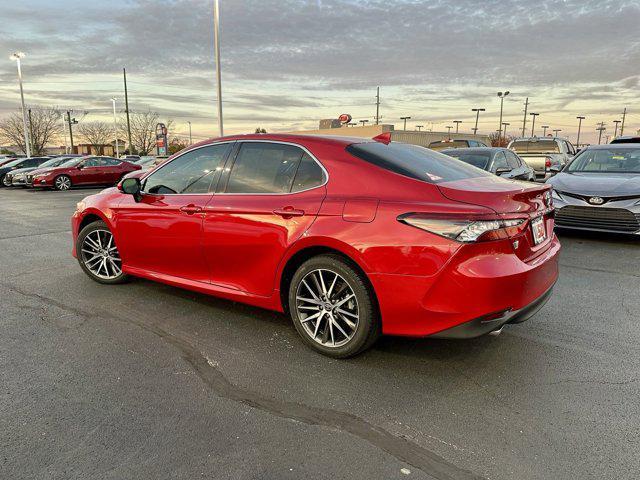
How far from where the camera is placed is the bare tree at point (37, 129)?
73206mm

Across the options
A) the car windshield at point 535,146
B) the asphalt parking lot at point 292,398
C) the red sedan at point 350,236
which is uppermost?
the car windshield at point 535,146

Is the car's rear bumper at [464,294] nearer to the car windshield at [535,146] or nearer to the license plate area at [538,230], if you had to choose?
the license plate area at [538,230]

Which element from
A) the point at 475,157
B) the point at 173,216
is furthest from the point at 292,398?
the point at 475,157

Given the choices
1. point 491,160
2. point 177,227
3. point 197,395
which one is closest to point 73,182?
point 491,160

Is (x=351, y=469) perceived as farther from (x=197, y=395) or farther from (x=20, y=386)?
(x=20, y=386)

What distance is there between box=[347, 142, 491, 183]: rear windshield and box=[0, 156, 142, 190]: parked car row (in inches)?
816

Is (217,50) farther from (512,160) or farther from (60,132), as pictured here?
(60,132)

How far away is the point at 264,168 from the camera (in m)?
3.84

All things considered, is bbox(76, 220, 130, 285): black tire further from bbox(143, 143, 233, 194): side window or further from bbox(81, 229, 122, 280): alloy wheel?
bbox(143, 143, 233, 194): side window

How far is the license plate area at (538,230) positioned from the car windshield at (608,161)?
6.04 m

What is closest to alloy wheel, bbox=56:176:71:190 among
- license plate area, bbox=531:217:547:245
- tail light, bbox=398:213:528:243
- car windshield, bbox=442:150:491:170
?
car windshield, bbox=442:150:491:170

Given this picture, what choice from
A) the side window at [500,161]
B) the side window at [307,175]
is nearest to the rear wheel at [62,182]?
the side window at [500,161]

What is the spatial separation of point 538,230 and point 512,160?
29.2 ft

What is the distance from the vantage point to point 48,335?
3.84 meters
